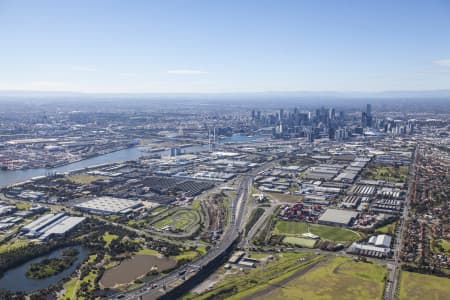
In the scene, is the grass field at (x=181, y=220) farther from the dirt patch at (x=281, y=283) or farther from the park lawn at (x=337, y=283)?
the park lawn at (x=337, y=283)

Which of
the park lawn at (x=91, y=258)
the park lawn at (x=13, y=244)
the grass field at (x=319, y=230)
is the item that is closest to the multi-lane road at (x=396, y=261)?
the grass field at (x=319, y=230)

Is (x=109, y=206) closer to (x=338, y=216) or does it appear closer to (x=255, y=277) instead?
(x=255, y=277)

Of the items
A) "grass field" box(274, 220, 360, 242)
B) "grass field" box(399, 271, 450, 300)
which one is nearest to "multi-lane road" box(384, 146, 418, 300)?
"grass field" box(399, 271, 450, 300)

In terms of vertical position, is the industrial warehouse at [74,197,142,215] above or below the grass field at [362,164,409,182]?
below

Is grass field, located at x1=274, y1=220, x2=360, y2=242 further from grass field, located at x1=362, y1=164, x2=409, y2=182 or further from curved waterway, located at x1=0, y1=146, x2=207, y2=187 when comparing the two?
curved waterway, located at x1=0, y1=146, x2=207, y2=187

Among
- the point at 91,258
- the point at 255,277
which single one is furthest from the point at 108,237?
the point at 255,277

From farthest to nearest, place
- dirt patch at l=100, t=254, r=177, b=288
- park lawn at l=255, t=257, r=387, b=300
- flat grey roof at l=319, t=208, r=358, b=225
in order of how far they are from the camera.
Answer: flat grey roof at l=319, t=208, r=358, b=225
dirt patch at l=100, t=254, r=177, b=288
park lawn at l=255, t=257, r=387, b=300
